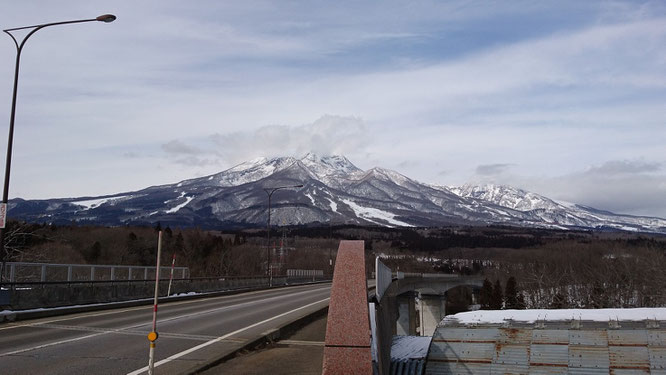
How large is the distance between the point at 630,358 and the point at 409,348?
5.12m

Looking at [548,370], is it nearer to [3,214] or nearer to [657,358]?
[657,358]

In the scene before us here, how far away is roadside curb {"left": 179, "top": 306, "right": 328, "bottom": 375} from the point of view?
10102mm

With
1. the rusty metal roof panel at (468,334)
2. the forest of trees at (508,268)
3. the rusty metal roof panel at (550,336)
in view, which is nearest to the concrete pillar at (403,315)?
the forest of trees at (508,268)

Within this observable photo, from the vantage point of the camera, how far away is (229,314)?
2172 cm

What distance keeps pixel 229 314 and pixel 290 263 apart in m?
Answer: 108

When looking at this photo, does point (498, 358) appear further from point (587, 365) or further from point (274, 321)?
point (274, 321)

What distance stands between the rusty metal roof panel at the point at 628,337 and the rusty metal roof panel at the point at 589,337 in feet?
Answer: 0.40

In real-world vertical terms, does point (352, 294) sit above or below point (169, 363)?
above

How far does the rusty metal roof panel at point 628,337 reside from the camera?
35.4 ft

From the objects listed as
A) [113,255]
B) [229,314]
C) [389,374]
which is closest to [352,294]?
[389,374]

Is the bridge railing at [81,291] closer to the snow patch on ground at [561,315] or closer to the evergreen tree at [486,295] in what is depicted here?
the snow patch on ground at [561,315]

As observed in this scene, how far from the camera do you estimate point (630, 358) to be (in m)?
10.6

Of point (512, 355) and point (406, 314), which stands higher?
point (512, 355)

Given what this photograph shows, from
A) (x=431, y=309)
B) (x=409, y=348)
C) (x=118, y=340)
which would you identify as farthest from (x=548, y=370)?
(x=431, y=309)
